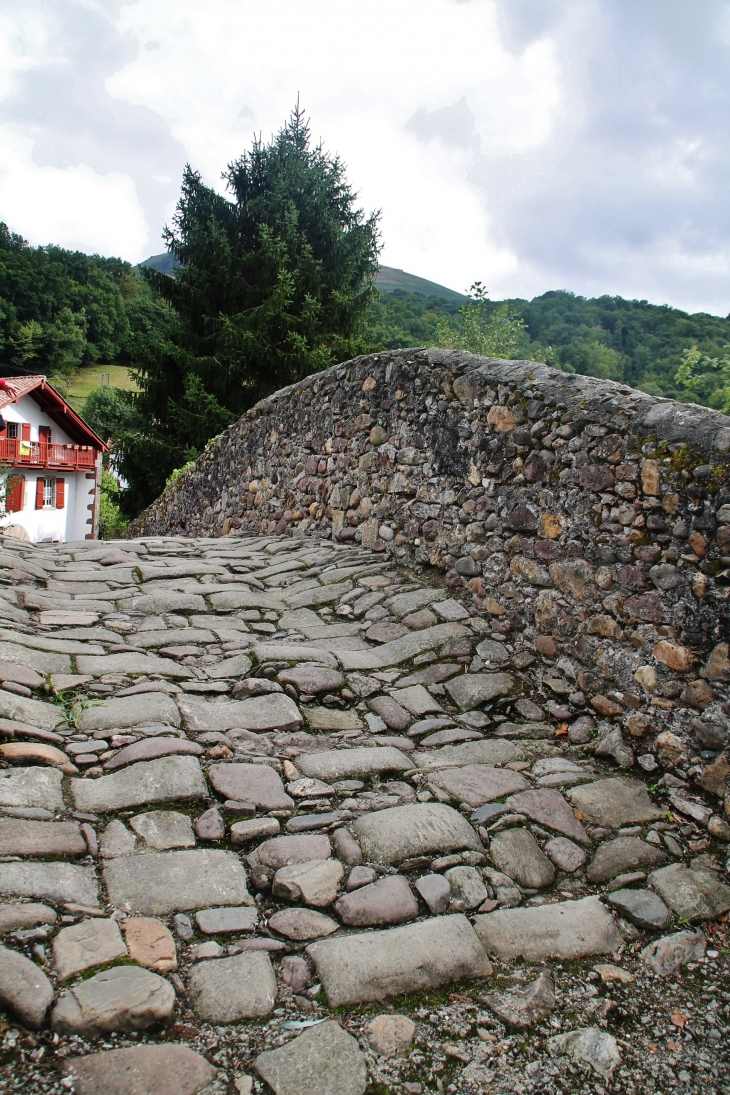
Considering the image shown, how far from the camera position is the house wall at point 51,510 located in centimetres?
2233

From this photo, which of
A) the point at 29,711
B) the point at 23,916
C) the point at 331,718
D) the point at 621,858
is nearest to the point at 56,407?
the point at 29,711

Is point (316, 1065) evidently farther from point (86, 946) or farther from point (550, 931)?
point (550, 931)

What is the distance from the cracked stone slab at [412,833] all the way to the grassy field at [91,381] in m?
39.7

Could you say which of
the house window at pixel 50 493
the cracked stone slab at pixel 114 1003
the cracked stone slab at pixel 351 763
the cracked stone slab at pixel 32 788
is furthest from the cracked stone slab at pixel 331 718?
the house window at pixel 50 493

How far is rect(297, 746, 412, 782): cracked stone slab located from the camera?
102 inches

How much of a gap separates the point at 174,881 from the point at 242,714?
111cm

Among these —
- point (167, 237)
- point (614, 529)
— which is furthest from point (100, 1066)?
point (167, 237)

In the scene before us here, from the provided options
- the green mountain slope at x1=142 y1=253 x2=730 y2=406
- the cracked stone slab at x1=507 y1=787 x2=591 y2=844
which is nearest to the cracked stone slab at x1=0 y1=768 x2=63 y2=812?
the cracked stone slab at x1=507 y1=787 x2=591 y2=844

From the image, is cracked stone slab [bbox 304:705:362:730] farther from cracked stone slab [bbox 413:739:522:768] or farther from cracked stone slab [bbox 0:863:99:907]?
cracked stone slab [bbox 0:863:99:907]

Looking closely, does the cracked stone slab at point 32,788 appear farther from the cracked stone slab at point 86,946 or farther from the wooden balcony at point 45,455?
the wooden balcony at point 45,455

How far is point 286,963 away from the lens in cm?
169

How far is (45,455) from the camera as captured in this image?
22875 millimetres

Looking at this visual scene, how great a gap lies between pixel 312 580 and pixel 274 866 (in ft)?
10.4

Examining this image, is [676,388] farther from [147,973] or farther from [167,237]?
[147,973]
